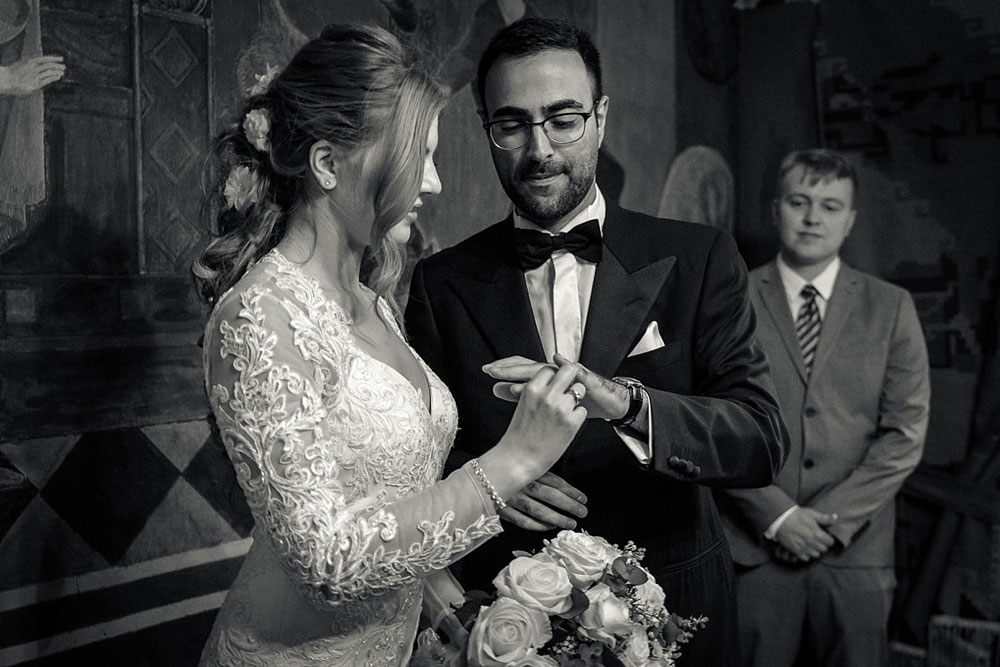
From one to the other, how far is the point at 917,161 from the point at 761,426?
3.01 m

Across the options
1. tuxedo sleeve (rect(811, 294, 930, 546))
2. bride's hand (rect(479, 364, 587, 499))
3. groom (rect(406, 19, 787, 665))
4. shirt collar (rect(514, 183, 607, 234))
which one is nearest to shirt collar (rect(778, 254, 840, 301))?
tuxedo sleeve (rect(811, 294, 930, 546))

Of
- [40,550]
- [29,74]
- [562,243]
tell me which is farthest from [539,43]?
[40,550]

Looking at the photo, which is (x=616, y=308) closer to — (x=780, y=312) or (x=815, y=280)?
(x=780, y=312)

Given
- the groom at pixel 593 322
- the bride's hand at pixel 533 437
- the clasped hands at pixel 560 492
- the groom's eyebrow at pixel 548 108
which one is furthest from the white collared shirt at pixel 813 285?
the bride's hand at pixel 533 437

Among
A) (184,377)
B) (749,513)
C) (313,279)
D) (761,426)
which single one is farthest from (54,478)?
(749,513)

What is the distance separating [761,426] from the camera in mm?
2121

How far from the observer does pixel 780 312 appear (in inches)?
151

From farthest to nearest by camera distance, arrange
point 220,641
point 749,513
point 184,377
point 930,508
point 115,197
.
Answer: point 930,508 → point 749,513 → point 184,377 → point 115,197 → point 220,641

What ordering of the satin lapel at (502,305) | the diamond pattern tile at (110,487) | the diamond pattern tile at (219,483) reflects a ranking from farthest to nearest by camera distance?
1. the diamond pattern tile at (219,483)
2. the satin lapel at (502,305)
3. the diamond pattern tile at (110,487)

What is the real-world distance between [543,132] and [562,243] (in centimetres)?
28

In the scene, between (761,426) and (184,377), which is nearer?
(761,426)

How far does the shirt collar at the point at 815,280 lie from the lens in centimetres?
384

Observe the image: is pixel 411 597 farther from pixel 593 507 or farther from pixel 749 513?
pixel 749 513

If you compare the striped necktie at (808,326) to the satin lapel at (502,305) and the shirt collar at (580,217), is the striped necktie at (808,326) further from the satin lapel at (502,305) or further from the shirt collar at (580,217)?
the satin lapel at (502,305)
